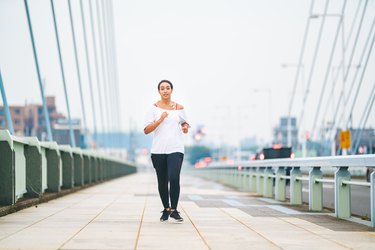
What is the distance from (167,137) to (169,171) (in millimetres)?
441

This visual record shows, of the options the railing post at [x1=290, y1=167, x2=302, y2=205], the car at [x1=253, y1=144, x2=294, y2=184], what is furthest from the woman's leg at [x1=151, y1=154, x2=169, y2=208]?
the car at [x1=253, y1=144, x2=294, y2=184]

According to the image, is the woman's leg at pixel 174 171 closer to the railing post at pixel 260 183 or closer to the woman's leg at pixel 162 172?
the woman's leg at pixel 162 172

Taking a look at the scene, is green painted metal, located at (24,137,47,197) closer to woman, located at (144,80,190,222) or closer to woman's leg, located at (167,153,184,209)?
woman, located at (144,80,190,222)

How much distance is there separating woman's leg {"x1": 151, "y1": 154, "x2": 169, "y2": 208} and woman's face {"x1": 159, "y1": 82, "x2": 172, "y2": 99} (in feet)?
2.50

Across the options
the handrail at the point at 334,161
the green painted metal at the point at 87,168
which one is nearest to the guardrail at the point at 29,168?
the green painted metal at the point at 87,168

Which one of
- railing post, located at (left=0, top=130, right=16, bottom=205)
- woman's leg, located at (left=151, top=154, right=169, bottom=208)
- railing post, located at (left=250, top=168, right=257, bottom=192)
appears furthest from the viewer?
railing post, located at (left=250, top=168, right=257, bottom=192)

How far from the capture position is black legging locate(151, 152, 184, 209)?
407 inches

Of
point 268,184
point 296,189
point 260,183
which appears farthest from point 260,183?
point 296,189

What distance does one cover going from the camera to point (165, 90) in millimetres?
10344

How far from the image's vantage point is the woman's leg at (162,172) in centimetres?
1045

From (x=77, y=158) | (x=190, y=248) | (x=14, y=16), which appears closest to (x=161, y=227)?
(x=190, y=248)

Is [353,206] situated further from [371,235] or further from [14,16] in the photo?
[14,16]

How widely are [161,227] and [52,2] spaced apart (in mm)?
13758

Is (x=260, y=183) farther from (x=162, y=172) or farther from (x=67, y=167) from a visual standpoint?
(x=162, y=172)
